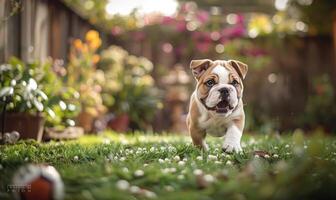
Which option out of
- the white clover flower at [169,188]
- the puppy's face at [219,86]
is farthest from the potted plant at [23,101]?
the white clover flower at [169,188]

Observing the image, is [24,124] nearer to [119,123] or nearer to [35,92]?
[35,92]

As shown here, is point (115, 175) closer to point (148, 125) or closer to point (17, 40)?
point (17, 40)

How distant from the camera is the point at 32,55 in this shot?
235 inches

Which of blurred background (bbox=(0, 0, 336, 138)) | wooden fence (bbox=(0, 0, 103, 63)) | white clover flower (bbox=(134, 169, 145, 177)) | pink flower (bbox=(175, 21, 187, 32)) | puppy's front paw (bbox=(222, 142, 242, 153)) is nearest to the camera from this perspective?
white clover flower (bbox=(134, 169, 145, 177))

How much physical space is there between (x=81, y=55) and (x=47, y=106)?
7.64ft

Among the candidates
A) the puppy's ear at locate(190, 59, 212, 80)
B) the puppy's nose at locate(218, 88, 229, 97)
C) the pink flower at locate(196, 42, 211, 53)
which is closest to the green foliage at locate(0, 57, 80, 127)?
the puppy's ear at locate(190, 59, 212, 80)

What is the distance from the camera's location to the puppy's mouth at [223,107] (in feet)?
11.4

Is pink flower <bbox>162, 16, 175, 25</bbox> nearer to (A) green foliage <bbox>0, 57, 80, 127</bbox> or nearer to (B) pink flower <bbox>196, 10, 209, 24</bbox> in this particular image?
(B) pink flower <bbox>196, 10, 209, 24</bbox>

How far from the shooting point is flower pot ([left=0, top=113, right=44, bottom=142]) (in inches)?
185

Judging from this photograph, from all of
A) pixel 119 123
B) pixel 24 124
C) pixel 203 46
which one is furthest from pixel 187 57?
pixel 24 124

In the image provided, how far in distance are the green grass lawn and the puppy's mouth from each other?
0.33 m

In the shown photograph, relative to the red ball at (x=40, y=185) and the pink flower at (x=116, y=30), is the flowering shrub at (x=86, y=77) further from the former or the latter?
the red ball at (x=40, y=185)

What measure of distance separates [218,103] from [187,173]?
0.90 m

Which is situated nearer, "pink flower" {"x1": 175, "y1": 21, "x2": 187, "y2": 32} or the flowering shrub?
the flowering shrub
